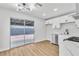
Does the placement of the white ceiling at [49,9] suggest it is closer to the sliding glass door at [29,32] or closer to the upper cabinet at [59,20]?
the upper cabinet at [59,20]

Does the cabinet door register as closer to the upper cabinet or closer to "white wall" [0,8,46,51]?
the upper cabinet

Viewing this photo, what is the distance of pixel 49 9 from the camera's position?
4.98ft

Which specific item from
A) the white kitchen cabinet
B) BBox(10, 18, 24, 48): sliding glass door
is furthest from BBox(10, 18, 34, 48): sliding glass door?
the white kitchen cabinet

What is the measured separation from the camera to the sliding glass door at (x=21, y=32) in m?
1.43

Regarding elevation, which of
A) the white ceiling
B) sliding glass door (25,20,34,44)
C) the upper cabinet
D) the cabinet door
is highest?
the white ceiling

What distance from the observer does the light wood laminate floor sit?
1.47 m

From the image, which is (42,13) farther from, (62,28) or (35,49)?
(35,49)

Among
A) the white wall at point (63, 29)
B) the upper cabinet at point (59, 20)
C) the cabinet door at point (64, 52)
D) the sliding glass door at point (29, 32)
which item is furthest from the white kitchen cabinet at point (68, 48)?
the sliding glass door at point (29, 32)

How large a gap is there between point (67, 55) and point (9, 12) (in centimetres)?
132

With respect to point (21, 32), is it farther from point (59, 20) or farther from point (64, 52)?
point (64, 52)

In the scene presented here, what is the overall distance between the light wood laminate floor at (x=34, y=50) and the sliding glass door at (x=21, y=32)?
103 mm

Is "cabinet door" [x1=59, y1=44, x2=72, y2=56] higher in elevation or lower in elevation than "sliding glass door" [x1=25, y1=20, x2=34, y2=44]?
lower

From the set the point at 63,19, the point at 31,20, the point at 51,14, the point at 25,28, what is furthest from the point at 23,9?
the point at 63,19

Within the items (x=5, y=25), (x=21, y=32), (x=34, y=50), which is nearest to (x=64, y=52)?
(x=34, y=50)
